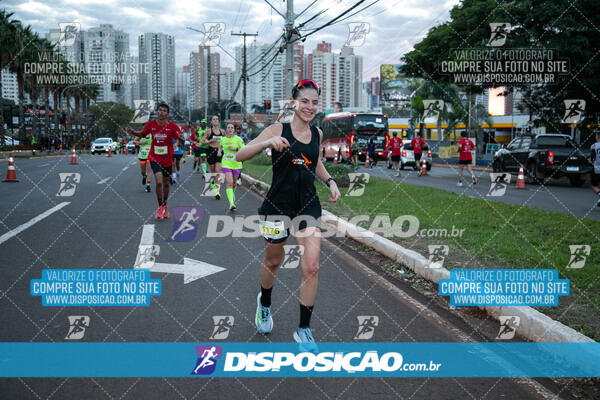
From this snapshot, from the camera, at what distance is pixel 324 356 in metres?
3.87

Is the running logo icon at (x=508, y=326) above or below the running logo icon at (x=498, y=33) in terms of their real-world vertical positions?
below

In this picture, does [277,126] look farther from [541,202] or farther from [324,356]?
[541,202]

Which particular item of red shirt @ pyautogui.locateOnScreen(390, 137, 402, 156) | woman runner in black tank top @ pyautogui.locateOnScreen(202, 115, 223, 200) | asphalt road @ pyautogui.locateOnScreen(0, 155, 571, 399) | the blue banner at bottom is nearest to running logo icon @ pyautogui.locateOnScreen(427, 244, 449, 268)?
asphalt road @ pyautogui.locateOnScreen(0, 155, 571, 399)

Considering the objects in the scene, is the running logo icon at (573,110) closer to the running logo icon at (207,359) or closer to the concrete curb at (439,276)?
the concrete curb at (439,276)

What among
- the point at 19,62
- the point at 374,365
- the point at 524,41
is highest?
the point at 19,62

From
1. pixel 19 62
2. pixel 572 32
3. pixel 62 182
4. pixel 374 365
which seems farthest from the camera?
pixel 19 62

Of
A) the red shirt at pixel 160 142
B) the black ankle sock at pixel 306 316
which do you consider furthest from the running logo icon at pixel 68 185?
the black ankle sock at pixel 306 316

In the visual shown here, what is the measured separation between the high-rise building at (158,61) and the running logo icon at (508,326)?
33930 mm

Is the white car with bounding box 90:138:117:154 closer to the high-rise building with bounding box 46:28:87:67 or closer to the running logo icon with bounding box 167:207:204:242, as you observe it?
the high-rise building with bounding box 46:28:87:67

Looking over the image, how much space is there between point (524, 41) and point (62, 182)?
17422 millimetres

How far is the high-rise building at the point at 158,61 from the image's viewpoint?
38.2m

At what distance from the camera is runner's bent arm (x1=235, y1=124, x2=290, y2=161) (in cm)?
372

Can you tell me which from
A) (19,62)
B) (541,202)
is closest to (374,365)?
(541,202)

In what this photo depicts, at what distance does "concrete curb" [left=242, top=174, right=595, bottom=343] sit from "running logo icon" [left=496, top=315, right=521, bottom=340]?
34 millimetres
